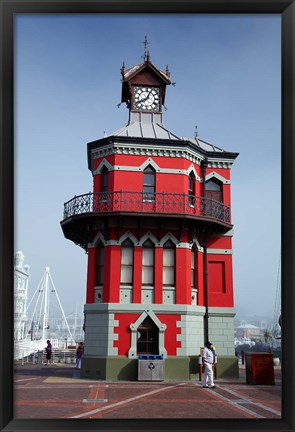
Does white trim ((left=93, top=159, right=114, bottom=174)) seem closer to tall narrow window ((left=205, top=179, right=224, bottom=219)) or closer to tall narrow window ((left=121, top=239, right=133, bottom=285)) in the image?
tall narrow window ((left=121, top=239, right=133, bottom=285))

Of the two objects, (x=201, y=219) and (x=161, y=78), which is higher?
(x=161, y=78)

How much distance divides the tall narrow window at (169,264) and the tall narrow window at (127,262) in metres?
1.55

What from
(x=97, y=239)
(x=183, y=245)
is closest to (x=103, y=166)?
(x=97, y=239)

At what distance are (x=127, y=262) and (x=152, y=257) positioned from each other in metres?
1.17

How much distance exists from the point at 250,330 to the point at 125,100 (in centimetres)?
17866

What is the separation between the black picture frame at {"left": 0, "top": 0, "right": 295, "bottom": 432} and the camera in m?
4.66

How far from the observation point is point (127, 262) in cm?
2084

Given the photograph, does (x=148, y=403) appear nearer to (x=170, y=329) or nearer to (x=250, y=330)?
(x=170, y=329)

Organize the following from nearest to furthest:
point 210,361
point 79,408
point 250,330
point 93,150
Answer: point 79,408, point 210,361, point 93,150, point 250,330

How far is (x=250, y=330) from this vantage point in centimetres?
19188

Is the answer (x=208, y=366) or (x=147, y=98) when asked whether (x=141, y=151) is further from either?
(x=208, y=366)

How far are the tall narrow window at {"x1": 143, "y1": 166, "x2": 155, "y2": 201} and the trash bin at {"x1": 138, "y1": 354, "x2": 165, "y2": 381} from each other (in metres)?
7.22

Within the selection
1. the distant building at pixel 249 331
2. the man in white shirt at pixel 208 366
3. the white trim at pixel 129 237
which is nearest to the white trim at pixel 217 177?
the white trim at pixel 129 237
